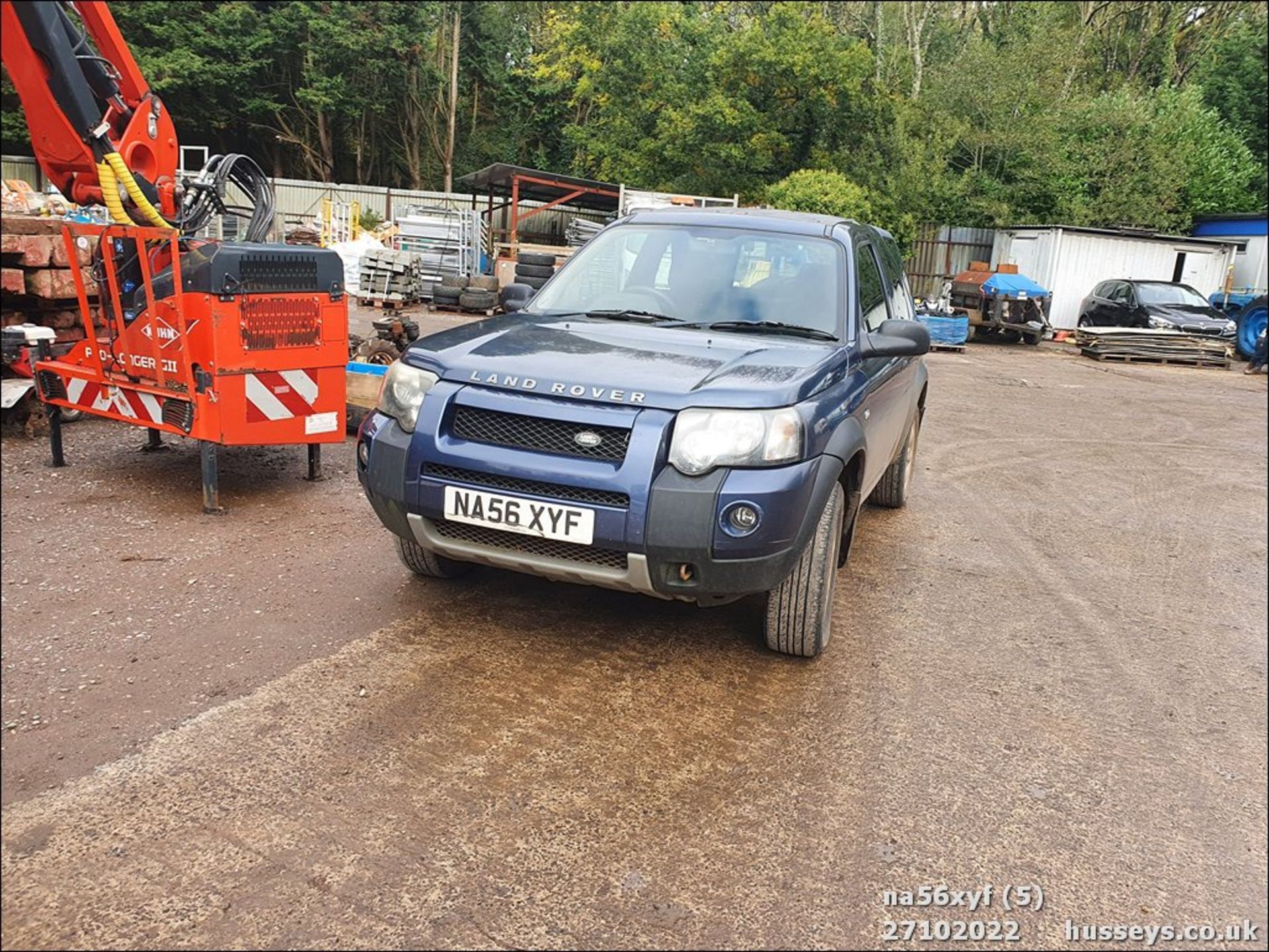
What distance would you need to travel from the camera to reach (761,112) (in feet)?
88.5

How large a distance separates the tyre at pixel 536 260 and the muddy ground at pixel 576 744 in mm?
17175

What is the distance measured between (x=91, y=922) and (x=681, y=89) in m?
28.7

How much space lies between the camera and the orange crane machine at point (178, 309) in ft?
16.0

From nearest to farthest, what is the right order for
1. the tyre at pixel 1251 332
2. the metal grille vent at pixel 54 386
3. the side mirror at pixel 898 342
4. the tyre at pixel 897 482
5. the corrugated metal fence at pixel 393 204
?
1. the tyre at pixel 1251 332
2. the side mirror at pixel 898 342
3. the metal grille vent at pixel 54 386
4. the tyre at pixel 897 482
5. the corrugated metal fence at pixel 393 204

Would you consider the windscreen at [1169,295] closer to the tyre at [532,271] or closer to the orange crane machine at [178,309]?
the tyre at [532,271]

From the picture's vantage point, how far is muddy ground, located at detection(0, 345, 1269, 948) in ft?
7.61

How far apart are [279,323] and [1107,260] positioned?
2395 cm

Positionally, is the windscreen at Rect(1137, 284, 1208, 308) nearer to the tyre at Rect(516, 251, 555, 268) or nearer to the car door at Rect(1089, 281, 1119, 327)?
the car door at Rect(1089, 281, 1119, 327)

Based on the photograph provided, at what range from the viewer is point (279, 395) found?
5.53 meters

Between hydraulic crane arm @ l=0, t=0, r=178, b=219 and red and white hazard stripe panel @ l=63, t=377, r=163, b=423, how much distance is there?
39.0 inches

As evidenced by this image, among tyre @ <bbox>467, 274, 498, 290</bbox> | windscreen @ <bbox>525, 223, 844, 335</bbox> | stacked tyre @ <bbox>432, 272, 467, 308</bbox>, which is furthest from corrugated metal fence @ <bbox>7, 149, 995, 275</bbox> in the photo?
windscreen @ <bbox>525, 223, 844, 335</bbox>

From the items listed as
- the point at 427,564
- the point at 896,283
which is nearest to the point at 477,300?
the point at 896,283

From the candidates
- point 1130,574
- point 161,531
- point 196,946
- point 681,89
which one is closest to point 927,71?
point 681,89

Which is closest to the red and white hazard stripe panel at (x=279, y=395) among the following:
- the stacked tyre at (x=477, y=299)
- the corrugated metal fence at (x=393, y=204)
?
the stacked tyre at (x=477, y=299)
